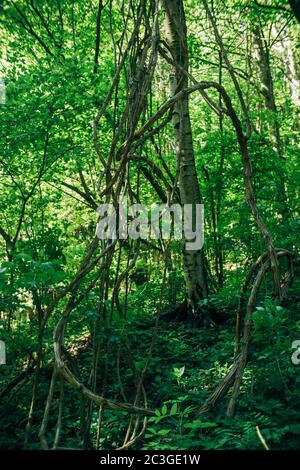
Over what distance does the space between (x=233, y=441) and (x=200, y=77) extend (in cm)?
917

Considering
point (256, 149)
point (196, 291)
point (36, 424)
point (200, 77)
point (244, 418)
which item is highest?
point (200, 77)

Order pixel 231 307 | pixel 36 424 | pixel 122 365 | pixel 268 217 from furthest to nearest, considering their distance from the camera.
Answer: pixel 231 307, pixel 268 217, pixel 122 365, pixel 36 424

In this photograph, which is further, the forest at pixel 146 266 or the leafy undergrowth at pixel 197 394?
the forest at pixel 146 266

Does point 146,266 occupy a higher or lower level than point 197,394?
higher

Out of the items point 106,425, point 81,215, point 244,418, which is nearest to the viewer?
point 244,418

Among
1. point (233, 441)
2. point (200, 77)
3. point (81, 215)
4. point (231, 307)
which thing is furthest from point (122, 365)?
point (200, 77)

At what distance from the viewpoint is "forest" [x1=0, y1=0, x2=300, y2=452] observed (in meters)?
2.43

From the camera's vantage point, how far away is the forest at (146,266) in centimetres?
243

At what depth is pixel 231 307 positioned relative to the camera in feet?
17.6

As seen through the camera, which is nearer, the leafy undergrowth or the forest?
the leafy undergrowth

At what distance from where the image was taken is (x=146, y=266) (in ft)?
25.4

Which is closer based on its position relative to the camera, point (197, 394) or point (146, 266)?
point (197, 394)
